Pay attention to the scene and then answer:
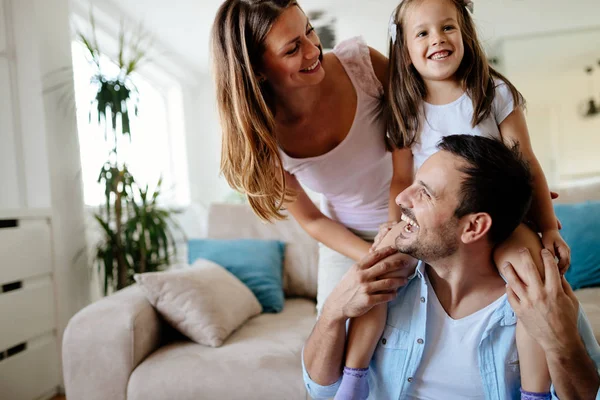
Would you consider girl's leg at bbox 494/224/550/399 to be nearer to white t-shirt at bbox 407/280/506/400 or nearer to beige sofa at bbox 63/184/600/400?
white t-shirt at bbox 407/280/506/400

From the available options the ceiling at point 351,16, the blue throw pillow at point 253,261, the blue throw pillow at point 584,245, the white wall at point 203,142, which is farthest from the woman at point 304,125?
the white wall at point 203,142

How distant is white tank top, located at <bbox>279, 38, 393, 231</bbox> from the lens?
137 cm

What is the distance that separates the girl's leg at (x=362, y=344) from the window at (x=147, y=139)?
2252 millimetres

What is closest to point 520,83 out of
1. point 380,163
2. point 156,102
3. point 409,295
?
point 156,102

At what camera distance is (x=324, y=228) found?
150 centimetres

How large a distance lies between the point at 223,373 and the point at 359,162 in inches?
34.8

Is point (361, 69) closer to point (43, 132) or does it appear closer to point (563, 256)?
point (563, 256)

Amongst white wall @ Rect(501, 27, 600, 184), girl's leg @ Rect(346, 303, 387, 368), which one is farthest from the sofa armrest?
white wall @ Rect(501, 27, 600, 184)

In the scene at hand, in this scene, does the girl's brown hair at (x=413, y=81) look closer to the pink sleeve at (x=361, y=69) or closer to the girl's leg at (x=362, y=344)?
the pink sleeve at (x=361, y=69)

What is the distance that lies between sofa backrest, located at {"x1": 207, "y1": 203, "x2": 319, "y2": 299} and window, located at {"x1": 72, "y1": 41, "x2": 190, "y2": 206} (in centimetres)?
78

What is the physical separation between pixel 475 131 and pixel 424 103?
17cm

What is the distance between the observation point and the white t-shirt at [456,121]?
3.97 feet

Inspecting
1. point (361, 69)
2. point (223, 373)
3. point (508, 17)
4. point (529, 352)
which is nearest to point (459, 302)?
point (529, 352)

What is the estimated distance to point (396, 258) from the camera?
1.12m
